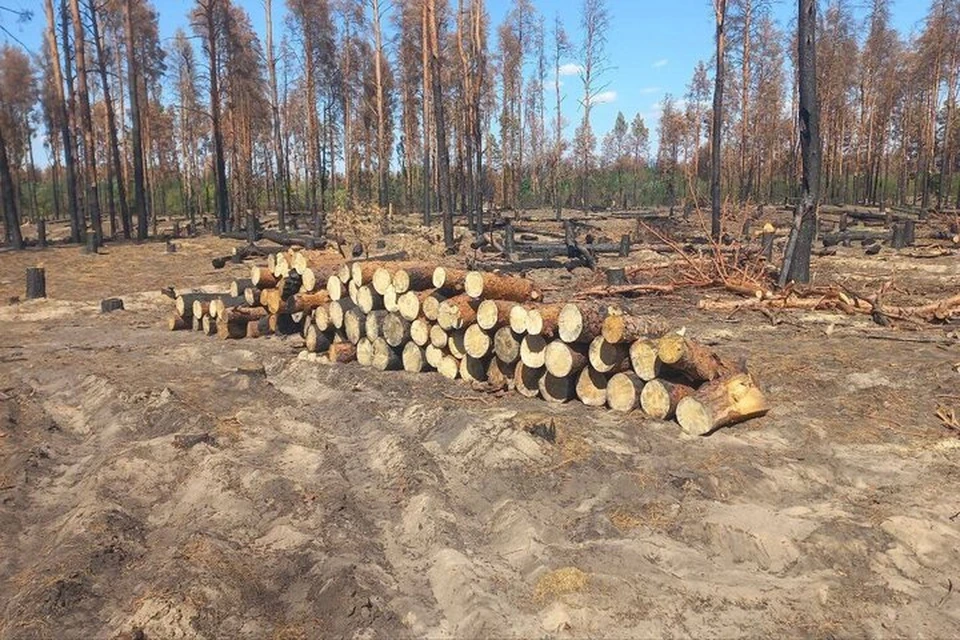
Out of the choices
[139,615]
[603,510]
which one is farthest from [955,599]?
[139,615]

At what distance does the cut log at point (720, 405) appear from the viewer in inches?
222

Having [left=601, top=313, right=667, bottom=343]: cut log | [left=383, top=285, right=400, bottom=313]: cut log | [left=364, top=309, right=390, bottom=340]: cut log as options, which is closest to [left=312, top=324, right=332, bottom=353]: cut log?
[left=364, top=309, right=390, bottom=340]: cut log


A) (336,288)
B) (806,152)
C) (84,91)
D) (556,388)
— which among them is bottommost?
(556,388)

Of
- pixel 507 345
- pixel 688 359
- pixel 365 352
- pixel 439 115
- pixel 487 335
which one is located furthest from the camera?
pixel 439 115

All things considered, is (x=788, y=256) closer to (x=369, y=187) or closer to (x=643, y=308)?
(x=643, y=308)

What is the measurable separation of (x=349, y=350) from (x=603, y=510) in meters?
5.25

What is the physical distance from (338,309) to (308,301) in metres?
1.07

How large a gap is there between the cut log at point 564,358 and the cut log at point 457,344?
1.44 m

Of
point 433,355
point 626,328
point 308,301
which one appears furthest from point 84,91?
point 626,328

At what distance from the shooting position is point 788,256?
494 inches

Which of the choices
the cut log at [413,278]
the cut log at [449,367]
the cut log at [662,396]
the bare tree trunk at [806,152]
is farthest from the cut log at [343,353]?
the bare tree trunk at [806,152]

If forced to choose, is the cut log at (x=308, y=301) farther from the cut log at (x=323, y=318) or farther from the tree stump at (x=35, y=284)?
the tree stump at (x=35, y=284)

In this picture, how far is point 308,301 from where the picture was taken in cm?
997

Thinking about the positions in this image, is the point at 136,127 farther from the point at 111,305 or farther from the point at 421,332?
the point at 421,332
